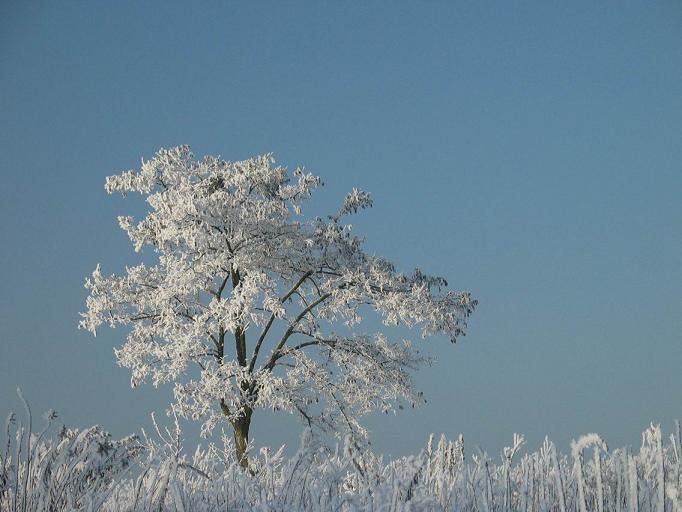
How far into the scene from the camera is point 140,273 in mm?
21062

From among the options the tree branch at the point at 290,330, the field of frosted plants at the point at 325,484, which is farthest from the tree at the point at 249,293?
the field of frosted plants at the point at 325,484

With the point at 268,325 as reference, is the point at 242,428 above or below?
below

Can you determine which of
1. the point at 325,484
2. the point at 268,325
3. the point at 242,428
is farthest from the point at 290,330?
the point at 325,484

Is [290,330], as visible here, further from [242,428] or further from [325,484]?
[325,484]

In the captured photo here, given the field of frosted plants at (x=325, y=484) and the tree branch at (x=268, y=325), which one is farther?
the tree branch at (x=268, y=325)

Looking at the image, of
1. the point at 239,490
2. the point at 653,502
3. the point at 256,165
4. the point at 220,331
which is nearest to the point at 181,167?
the point at 256,165

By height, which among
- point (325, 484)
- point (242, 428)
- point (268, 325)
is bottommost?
point (325, 484)

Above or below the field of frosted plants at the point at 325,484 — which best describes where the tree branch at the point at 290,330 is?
above

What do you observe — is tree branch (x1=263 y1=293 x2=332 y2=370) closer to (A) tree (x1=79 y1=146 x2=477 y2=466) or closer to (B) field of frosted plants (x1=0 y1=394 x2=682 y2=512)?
(A) tree (x1=79 y1=146 x2=477 y2=466)

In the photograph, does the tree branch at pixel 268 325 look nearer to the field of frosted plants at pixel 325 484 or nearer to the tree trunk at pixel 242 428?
the tree trunk at pixel 242 428

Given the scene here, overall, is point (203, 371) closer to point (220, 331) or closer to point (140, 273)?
point (220, 331)

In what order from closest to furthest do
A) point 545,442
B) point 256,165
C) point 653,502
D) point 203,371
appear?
point 653,502 < point 545,442 < point 203,371 < point 256,165

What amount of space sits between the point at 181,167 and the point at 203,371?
5.62 metres

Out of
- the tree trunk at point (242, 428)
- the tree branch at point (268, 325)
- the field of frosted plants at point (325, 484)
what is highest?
the tree branch at point (268, 325)
